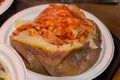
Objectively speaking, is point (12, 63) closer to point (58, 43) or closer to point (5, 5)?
point (58, 43)

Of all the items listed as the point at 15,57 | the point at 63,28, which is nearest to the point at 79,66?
the point at 63,28

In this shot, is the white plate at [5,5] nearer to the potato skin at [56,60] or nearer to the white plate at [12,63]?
the potato skin at [56,60]

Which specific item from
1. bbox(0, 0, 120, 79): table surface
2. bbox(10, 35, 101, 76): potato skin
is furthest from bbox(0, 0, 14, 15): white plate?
bbox(10, 35, 101, 76): potato skin

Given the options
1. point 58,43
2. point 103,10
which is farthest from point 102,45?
point 103,10

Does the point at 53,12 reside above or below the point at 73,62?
above

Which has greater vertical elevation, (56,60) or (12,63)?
(12,63)

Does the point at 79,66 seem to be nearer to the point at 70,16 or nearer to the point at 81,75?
the point at 81,75
